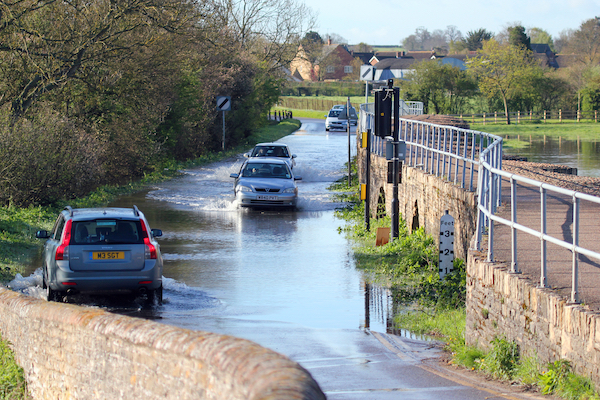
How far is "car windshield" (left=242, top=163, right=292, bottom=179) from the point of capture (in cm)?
2222

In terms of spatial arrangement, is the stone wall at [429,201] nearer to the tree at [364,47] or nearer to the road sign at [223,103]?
the road sign at [223,103]

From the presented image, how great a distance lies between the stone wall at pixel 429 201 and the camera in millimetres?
12299

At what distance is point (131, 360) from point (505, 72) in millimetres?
77548

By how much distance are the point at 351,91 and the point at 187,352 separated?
105 meters

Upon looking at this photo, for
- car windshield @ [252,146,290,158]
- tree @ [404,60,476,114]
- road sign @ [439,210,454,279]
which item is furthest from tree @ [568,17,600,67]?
road sign @ [439,210,454,279]

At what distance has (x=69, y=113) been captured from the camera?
24922 mm

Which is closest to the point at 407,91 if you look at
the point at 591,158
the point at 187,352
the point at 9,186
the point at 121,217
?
the point at 591,158

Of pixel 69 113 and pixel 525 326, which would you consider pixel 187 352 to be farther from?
pixel 69 113

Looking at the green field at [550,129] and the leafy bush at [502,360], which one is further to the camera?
the green field at [550,129]

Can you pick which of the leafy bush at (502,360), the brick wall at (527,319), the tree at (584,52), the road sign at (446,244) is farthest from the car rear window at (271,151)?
the tree at (584,52)

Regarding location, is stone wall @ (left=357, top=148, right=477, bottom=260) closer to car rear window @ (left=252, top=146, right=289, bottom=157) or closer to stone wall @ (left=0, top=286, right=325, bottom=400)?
car rear window @ (left=252, top=146, right=289, bottom=157)

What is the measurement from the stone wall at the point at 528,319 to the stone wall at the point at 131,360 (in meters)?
3.04

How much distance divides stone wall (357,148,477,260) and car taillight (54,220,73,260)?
619 centimetres

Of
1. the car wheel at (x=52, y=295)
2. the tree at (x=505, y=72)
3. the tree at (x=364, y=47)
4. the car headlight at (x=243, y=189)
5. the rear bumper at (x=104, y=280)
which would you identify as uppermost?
the tree at (x=364, y=47)
